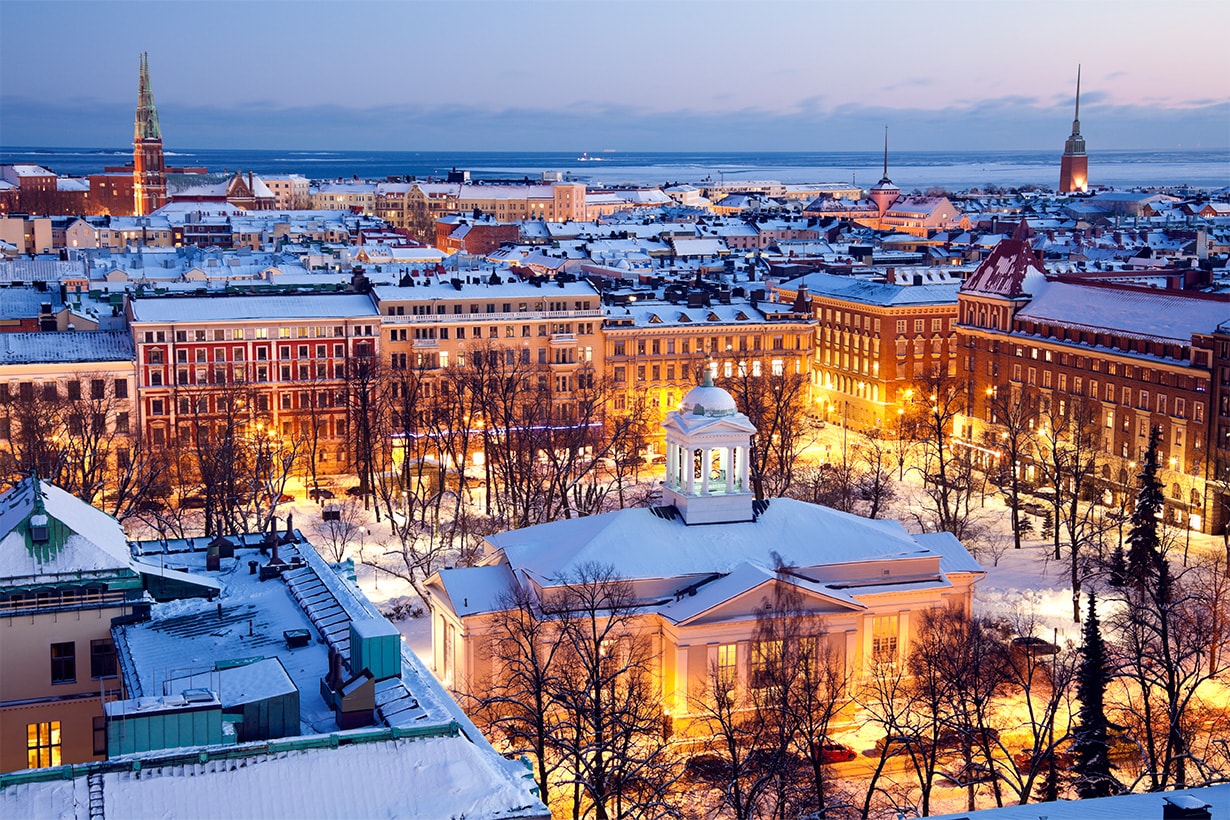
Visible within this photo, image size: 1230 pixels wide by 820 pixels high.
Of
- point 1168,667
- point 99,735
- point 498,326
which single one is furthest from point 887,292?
point 99,735

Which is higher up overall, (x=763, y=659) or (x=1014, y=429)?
(x=1014, y=429)

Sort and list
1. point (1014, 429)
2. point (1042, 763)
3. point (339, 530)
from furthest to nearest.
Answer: point (1014, 429) < point (339, 530) < point (1042, 763)

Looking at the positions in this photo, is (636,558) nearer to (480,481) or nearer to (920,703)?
(920,703)

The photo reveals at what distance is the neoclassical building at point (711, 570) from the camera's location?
52.3 metres

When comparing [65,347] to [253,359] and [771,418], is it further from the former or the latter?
[771,418]

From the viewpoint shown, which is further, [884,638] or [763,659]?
[884,638]

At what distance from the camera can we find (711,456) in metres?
57.0

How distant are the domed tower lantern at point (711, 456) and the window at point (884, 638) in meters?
Answer: 5.72

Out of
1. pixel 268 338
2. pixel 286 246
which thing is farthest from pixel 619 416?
pixel 286 246

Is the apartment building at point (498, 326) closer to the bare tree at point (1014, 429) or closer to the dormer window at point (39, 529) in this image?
the bare tree at point (1014, 429)

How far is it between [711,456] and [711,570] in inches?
177

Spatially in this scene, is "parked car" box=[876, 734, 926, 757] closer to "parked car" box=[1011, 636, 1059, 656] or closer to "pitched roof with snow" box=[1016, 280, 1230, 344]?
"parked car" box=[1011, 636, 1059, 656]

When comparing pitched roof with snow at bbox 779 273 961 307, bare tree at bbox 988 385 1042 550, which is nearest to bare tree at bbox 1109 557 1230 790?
bare tree at bbox 988 385 1042 550

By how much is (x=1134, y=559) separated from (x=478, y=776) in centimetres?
4191
